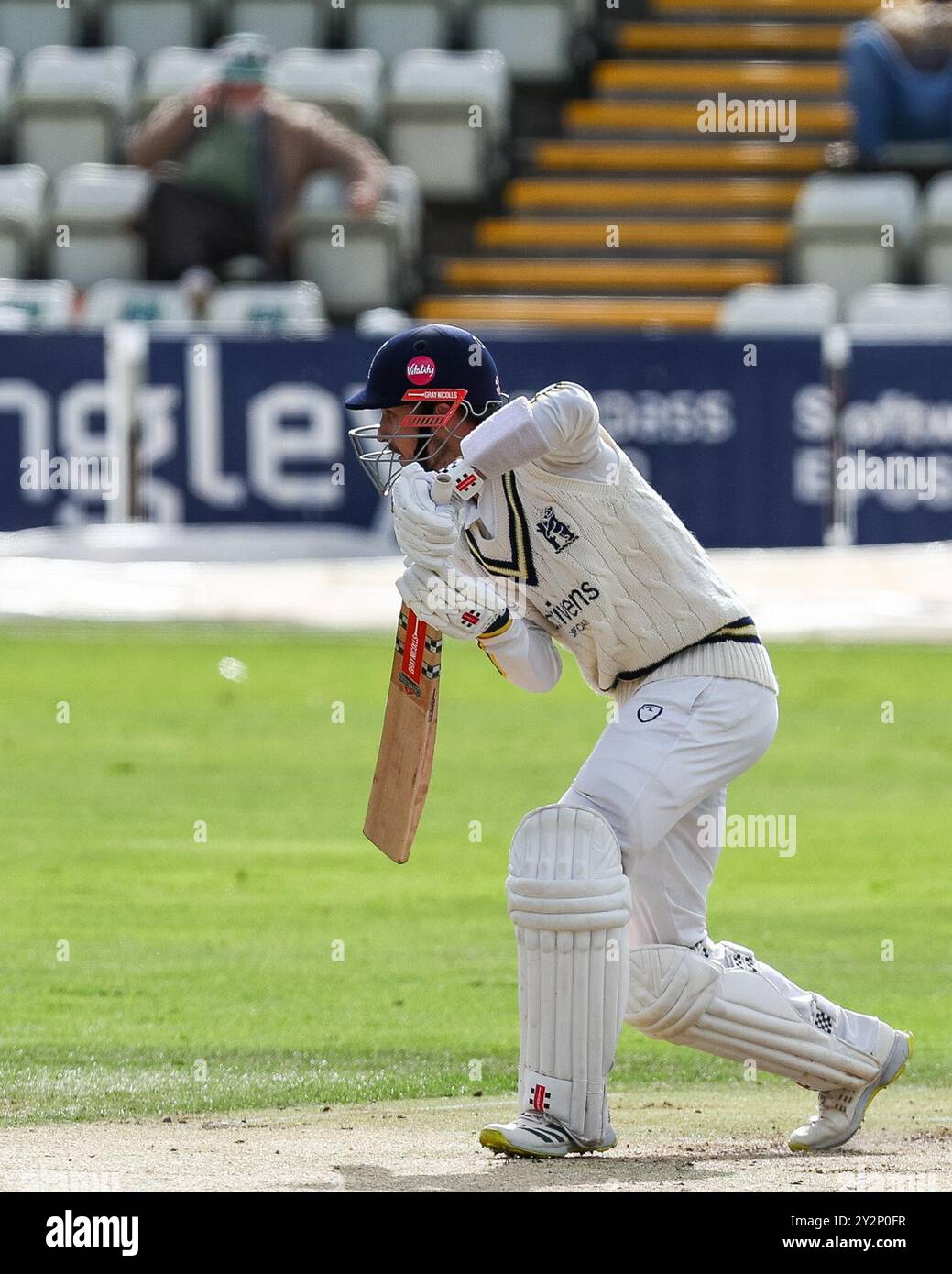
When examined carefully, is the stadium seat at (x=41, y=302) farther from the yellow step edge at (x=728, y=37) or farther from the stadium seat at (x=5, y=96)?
the yellow step edge at (x=728, y=37)

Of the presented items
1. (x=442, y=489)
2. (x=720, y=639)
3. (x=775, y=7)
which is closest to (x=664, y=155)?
(x=775, y=7)

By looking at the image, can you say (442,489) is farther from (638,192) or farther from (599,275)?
(638,192)

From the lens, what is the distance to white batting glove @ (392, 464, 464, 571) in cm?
515

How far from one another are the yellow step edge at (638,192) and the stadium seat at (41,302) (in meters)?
5.37

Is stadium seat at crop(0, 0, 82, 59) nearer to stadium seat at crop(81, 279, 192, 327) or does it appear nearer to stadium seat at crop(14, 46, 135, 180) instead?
stadium seat at crop(14, 46, 135, 180)

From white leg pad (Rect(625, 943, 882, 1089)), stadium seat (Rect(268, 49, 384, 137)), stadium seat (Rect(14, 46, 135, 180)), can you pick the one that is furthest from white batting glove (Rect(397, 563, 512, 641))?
stadium seat (Rect(14, 46, 135, 180))

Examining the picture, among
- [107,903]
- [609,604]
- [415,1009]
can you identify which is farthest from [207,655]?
[609,604]

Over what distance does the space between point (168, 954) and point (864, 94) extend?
15.6 m

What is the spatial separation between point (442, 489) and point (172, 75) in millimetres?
18410

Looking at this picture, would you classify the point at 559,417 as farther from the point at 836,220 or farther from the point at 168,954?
the point at 836,220

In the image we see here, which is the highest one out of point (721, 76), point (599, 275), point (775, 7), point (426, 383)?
point (775, 7)

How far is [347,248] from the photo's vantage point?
21.0m

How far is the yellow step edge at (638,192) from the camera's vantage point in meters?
23.2
